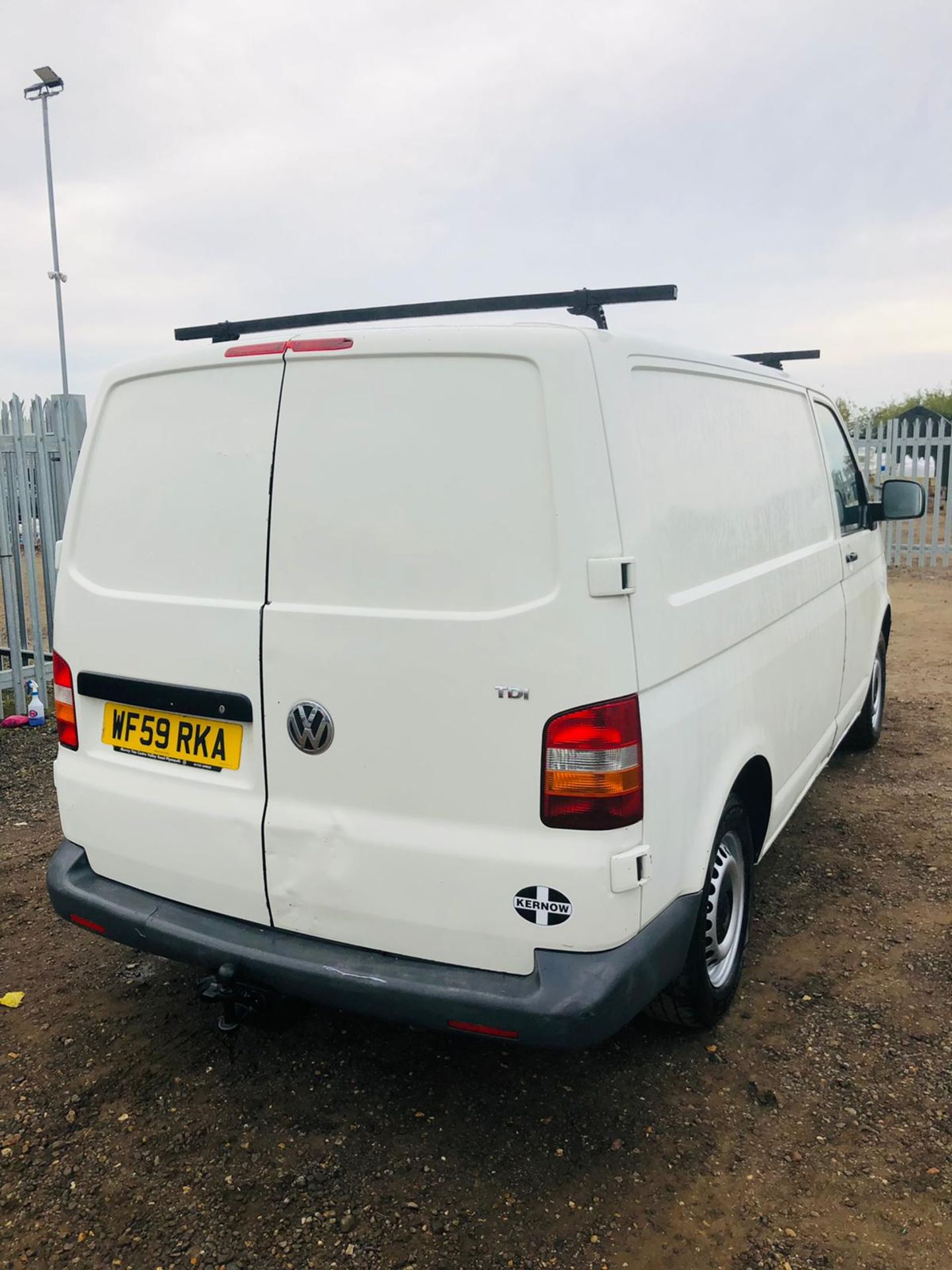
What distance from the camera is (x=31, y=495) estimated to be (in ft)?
22.5

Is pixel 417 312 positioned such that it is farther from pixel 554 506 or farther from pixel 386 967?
pixel 386 967

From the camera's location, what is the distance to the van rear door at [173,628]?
2.54 metres

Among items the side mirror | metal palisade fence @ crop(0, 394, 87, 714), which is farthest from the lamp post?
the side mirror

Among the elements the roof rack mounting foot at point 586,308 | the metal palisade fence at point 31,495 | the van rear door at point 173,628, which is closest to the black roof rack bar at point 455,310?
the roof rack mounting foot at point 586,308

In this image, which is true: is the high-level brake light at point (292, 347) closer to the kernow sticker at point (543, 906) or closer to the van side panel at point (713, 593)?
the van side panel at point (713, 593)

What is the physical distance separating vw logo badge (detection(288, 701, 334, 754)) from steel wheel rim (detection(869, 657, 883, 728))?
13.9 ft

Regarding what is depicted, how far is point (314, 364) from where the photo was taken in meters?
2.45

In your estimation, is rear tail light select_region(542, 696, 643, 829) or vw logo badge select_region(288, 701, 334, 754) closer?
rear tail light select_region(542, 696, 643, 829)

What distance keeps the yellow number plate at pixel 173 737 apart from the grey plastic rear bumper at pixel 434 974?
432mm

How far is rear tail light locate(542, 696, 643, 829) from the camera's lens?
223cm

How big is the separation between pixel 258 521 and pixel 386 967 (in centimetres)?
119

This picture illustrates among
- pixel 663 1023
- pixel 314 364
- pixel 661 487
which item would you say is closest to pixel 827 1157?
pixel 663 1023

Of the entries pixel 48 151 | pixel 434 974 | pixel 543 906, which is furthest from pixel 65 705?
pixel 48 151

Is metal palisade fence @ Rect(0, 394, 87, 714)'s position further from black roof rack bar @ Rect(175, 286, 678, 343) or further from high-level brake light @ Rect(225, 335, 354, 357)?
high-level brake light @ Rect(225, 335, 354, 357)
